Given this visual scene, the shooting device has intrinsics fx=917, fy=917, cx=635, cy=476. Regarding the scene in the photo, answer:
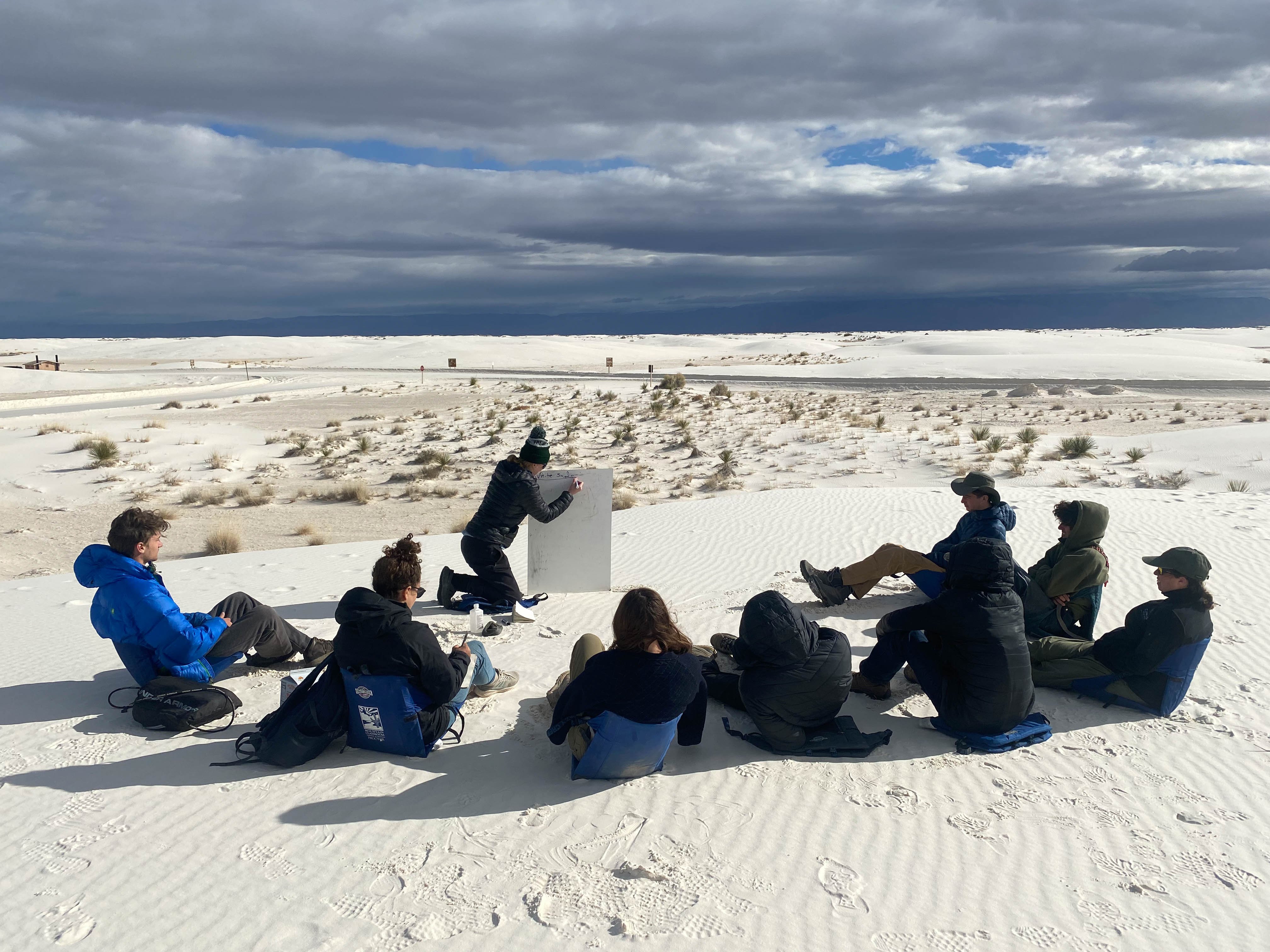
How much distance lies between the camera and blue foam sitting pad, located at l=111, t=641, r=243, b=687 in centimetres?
504

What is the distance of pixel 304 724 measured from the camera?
14.9 feet

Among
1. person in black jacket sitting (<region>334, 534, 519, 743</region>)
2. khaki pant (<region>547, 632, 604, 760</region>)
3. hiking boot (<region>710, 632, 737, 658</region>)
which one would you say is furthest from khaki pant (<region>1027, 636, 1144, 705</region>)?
person in black jacket sitting (<region>334, 534, 519, 743</region>)

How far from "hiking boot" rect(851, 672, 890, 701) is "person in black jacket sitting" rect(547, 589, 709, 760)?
5.09ft

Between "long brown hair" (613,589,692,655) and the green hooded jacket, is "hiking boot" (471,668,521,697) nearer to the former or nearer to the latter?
"long brown hair" (613,589,692,655)

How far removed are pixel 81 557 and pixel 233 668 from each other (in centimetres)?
140

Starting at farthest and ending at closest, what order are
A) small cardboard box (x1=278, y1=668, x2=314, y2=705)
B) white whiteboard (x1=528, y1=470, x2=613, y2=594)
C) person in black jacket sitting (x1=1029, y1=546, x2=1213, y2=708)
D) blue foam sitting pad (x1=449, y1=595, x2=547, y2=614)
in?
white whiteboard (x1=528, y1=470, x2=613, y2=594) → blue foam sitting pad (x1=449, y1=595, x2=547, y2=614) → small cardboard box (x1=278, y1=668, x2=314, y2=705) → person in black jacket sitting (x1=1029, y1=546, x2=1213, y2=708)

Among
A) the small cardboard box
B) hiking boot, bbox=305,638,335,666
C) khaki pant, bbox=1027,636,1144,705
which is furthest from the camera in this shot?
hiking boot, bbox=305,638,335,666

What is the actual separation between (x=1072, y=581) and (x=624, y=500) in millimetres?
9653

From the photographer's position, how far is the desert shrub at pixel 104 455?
1817 centimetres

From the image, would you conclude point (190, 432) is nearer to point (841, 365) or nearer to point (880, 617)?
point (880, 617)

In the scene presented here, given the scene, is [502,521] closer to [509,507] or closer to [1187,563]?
[509,507]

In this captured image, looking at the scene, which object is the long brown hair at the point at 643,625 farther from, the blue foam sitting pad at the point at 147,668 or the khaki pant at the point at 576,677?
the blue foam sitting pad at the point at 147,668

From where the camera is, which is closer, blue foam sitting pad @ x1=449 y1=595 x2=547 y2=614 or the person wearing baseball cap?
the person wearing baseball cap

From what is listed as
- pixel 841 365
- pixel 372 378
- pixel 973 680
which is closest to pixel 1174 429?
pixel 973 680
